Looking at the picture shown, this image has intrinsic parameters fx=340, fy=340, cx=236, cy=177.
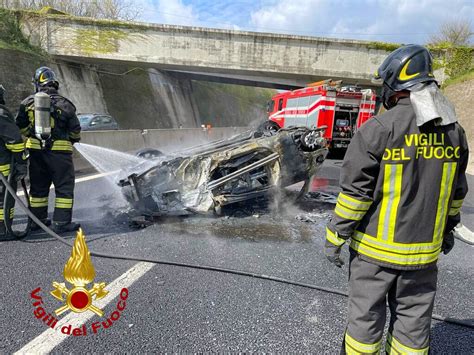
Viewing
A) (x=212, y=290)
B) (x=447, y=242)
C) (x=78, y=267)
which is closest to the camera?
(x=447, y=242)

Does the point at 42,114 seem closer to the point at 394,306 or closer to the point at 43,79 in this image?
the point at 43,79

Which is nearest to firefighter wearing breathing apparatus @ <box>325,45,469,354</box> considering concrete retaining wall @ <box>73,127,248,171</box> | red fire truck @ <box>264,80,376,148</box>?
concrete retaining wall @ <box>73,127,248,171</box>

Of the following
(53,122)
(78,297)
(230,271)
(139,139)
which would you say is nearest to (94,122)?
(139,139)

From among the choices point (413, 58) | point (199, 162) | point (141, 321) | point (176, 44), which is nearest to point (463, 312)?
point (413, 58)

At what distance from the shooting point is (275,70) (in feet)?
59.1

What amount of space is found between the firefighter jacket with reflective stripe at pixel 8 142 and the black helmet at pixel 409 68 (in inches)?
135

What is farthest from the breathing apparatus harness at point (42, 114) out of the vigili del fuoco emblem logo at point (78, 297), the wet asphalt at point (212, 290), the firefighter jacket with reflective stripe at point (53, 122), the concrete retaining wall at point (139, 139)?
the concrete retaining wall at point (139, 139)

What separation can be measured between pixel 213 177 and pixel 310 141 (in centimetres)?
152

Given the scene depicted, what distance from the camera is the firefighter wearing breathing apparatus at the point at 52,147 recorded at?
3.72m

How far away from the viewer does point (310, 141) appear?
4934 mm

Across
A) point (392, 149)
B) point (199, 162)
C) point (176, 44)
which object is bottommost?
point (199, 162)

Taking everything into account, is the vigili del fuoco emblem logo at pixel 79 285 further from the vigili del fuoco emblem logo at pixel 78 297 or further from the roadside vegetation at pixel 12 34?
the roadside vegetation at pixel 12 34

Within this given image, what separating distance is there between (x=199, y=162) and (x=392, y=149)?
3211 mm

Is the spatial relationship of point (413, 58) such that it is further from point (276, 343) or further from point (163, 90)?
point (163, 90)
